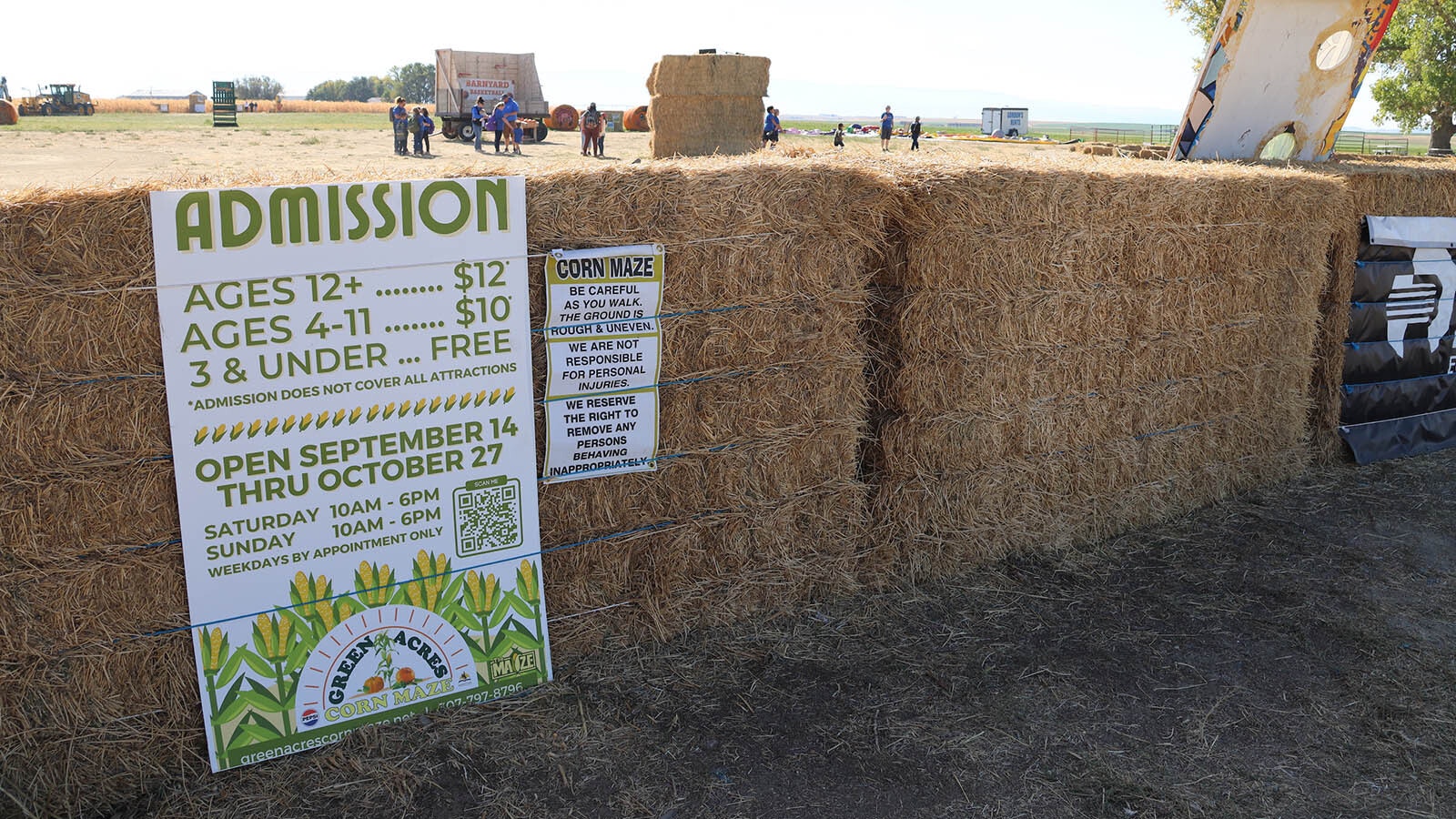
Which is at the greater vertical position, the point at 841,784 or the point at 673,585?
the point at 673,585

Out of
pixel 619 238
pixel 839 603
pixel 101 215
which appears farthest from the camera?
pixel 839 603

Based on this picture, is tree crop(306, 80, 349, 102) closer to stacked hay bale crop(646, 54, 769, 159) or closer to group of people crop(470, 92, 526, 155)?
group of people crop(470, 92, 526, 155)

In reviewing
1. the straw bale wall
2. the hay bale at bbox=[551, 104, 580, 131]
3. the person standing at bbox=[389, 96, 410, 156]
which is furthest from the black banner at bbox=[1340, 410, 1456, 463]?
the hay bale at bbox=[551, 104, 580, 131]

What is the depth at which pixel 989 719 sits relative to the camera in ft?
15.3

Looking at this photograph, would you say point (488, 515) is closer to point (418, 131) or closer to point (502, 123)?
point (418, 131)

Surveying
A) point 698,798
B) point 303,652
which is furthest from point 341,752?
point 698,798

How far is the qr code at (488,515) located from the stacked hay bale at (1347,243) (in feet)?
21.3

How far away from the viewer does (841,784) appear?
419cm

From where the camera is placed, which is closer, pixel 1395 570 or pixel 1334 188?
pixel 1395 570

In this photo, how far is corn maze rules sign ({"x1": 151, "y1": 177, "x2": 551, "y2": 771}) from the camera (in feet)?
12.9

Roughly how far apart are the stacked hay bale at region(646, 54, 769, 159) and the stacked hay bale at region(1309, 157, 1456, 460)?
1273 centimetres

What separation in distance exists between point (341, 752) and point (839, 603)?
8.57ft

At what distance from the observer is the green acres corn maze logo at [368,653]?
4145 mm

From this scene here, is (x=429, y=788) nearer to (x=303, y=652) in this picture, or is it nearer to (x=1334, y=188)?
(x=303, y=652)
